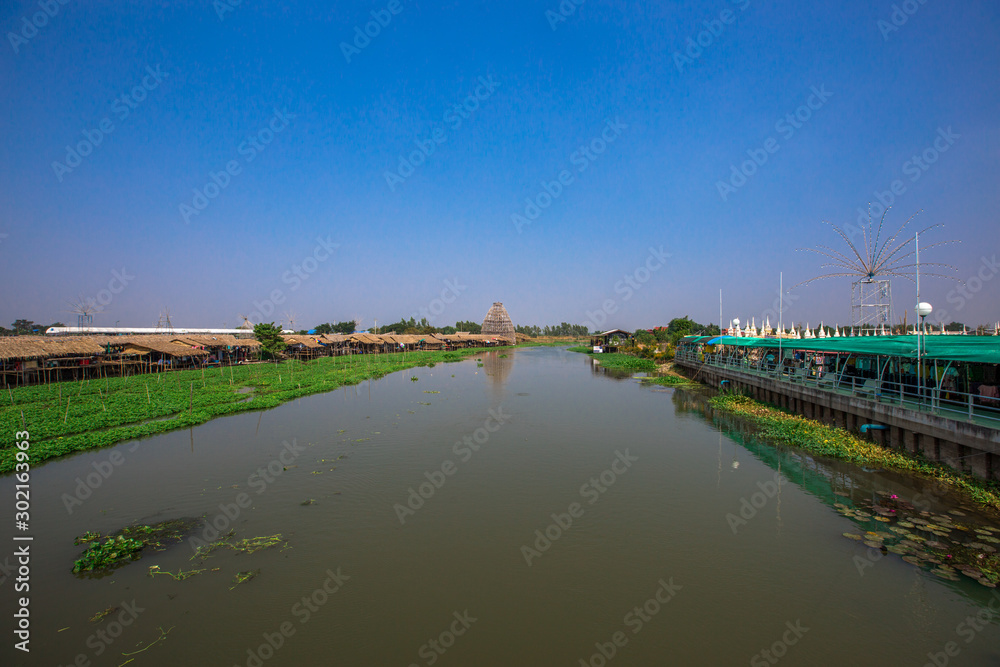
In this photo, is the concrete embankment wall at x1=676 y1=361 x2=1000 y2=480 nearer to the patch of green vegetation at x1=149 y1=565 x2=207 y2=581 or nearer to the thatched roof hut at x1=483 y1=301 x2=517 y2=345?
the patch of green vegetation at x1=149 y1=565 x2=207 y2=581

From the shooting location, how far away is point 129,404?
18.2 metres

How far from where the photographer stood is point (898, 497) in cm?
912

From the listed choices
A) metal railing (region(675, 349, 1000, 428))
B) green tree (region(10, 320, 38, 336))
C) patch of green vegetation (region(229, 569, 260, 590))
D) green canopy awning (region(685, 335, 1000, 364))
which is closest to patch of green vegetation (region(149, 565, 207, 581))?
patch of green vegetation (region(229, 569, 260, 590))

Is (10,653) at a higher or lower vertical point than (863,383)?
lower

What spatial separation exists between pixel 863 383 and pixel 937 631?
11927mm

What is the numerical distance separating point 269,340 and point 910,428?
4598 centimetres

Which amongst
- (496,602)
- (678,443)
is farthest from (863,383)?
(496,602)

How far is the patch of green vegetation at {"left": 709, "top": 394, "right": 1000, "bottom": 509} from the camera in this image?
8.74 m

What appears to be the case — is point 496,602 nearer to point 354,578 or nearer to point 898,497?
point 354,578

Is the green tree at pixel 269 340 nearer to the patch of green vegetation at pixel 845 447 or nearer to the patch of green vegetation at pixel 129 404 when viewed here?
the patch of green vegetation at pixel 129 404

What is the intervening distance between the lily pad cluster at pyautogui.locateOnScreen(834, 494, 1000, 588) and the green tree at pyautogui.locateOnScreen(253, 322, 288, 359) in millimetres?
44380

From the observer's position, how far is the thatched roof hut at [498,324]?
95812mm

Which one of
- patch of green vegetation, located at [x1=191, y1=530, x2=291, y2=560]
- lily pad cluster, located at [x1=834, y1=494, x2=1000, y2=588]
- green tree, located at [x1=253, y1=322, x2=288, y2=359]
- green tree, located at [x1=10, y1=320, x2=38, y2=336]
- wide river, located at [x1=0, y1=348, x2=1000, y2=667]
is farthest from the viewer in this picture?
green tree, located at [x1=10, y1=320, x2=38, y2=336]

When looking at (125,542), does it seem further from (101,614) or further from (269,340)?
(269,340)
